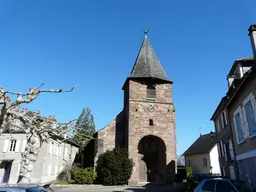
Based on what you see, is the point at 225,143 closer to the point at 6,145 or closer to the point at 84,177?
the point at 84,177

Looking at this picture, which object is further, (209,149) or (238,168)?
(209,149)

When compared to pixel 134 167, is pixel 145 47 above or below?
above

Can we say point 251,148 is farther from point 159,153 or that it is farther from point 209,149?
point 209,149

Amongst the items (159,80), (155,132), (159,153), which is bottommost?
(159,153)

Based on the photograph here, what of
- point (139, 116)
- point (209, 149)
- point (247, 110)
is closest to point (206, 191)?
point (247, 110)

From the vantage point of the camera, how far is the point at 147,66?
27984mm

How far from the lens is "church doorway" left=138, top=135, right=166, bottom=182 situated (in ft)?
79.3

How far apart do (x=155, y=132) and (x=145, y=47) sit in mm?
13149

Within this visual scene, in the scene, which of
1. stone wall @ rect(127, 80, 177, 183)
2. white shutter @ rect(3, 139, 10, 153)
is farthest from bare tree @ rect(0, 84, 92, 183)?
white shutter @ rect(3, 139, 10, 153)

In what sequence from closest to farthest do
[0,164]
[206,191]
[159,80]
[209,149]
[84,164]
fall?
1. [206,191]
2. [0,164]
3. [159,80]
4. [209,149]
5. [84,164]

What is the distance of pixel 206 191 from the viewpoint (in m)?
7.56

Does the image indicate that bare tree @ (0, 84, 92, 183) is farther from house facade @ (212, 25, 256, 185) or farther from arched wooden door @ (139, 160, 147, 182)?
arched wooden door @ (139, 160, 147, 182)

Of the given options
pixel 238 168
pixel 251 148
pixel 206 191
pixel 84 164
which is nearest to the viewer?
pixel 206 191

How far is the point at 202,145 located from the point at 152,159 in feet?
38.5
